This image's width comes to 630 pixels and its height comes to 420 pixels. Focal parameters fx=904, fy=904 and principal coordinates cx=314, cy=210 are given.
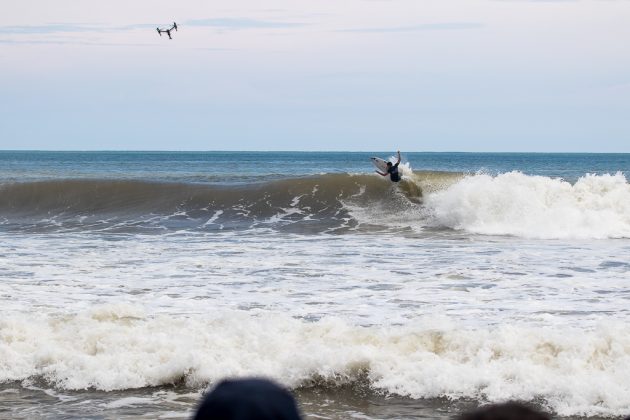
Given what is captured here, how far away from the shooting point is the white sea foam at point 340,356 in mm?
7551

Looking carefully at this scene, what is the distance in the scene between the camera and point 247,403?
1.51m

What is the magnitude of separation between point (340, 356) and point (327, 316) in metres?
1.87

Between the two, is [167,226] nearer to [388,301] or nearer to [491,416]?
[388,301]

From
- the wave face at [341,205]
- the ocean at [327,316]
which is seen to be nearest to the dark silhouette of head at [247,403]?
the ocean at [327,316]

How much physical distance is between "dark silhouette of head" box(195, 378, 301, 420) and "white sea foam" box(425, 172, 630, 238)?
63.6 feet

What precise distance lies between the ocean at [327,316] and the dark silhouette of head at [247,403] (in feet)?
18.1

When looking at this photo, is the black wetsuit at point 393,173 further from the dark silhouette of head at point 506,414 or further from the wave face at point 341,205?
the dark silhouette of head at point 506,414

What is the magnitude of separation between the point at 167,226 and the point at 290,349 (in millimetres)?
14278

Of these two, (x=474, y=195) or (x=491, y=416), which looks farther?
(x=474, y=195)

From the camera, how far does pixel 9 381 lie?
26.6 feet

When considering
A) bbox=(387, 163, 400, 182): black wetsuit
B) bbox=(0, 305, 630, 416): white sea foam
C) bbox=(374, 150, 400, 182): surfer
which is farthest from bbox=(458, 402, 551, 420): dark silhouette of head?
bbox=(387, 163, 400, 182): black wetsuit

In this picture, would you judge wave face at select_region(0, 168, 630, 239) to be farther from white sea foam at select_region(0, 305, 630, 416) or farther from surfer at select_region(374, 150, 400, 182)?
white sea foam at select_region(0, 305, 630, 416)

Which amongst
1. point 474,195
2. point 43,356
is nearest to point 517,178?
point 474,195

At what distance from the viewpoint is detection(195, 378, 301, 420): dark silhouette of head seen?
1511 millimetres
